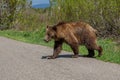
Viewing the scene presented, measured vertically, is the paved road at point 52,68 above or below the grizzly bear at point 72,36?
below

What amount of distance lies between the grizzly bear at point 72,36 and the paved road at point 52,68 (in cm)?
42

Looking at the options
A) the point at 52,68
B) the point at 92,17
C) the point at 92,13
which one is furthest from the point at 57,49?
the point at 92,17

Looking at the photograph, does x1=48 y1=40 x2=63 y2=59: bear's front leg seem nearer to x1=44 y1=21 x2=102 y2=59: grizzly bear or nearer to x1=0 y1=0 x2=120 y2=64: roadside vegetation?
x1=44 y1=21 x2=102 y2=59: grizzly bear

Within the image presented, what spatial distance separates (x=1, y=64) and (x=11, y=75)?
6.14 ft

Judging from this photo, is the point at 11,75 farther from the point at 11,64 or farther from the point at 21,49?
the point at 21,49

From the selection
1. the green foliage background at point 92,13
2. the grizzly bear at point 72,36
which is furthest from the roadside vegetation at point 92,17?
the grizzly bear at point 72,36

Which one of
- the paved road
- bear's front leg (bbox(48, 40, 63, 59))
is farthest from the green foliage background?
the paved road

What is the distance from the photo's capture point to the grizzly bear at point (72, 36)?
11922 millimetres

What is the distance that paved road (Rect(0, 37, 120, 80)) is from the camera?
29.1ft

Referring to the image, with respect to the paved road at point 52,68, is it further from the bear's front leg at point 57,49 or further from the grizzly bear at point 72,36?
the grizzly bear at point 72,36

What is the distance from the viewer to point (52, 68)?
1011 cm

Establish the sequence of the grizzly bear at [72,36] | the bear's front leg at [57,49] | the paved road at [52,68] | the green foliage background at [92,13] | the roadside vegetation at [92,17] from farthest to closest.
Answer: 1. the green foliage background at [92,13]
2. the roadside vegetation at [92,17]
3. the bear's front leg at [57,49]
4. the grizzly bear at [72,36]
5. the paved road at [52,68]

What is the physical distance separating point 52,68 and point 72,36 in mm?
2110

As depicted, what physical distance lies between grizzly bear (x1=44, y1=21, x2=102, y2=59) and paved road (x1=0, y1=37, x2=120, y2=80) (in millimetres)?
420
